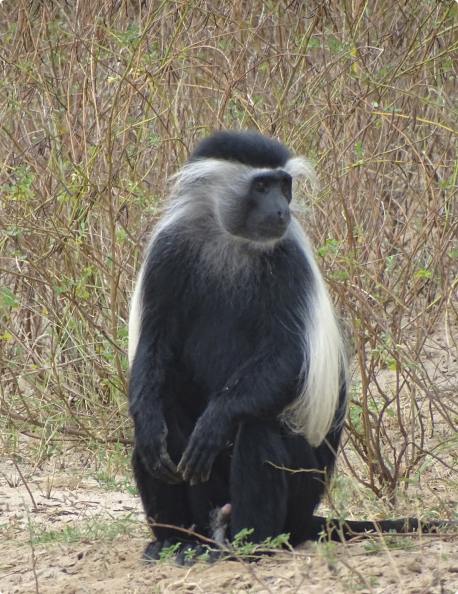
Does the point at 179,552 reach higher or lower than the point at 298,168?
lower

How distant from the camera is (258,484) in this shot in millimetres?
3717

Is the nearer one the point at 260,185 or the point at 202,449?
the point at 202,449

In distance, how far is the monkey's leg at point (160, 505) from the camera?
3998mm

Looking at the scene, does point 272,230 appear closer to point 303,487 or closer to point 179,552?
point 303,487

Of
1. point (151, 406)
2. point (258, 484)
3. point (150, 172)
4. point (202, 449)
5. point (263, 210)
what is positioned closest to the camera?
point (258, 484)

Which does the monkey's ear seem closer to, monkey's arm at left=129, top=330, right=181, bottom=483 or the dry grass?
the dry grass

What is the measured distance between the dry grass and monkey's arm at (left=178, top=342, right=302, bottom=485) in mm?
1189

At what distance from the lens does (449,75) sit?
23.3ft

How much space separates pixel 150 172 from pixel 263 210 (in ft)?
7.68

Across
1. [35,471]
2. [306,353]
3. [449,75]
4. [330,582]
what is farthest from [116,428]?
[449,75]

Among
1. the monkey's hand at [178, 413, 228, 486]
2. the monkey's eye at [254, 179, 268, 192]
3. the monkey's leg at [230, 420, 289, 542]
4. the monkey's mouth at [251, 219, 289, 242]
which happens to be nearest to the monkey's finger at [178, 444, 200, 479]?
the monkey's hand at [178, 413, 228, 486]

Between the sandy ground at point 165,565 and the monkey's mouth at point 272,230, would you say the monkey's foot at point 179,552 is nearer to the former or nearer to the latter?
the sandy ground at point 165,565

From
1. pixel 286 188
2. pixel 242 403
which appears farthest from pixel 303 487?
pixel 286 188

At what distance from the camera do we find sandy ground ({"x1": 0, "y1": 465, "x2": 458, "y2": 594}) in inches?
129
